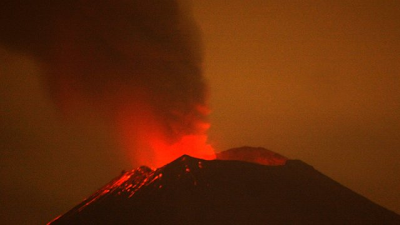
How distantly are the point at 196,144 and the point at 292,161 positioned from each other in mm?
6548

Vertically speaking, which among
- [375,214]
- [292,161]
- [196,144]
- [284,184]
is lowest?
[375,214]

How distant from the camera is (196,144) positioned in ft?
109

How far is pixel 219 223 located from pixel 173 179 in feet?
14.8

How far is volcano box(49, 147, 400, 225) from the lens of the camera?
23812 mm

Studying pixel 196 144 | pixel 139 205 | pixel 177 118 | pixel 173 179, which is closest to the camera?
pixel 139 205

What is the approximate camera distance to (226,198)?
2505 cm

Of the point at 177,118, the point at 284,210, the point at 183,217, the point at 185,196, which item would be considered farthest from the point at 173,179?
the point at 177,118

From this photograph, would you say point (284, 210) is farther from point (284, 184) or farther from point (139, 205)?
point (139, 205)

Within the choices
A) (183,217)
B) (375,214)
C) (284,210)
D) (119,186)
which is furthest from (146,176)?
(375,214)

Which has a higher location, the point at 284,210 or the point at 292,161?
the point at 292,161

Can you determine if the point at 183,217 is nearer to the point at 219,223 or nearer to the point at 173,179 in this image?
the point at 219,223

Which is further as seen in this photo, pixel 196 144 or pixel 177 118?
pixel 177 118

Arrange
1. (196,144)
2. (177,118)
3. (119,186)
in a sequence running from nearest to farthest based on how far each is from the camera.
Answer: (119,186), (196,144), (177,118)

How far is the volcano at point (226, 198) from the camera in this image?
23812 mm
